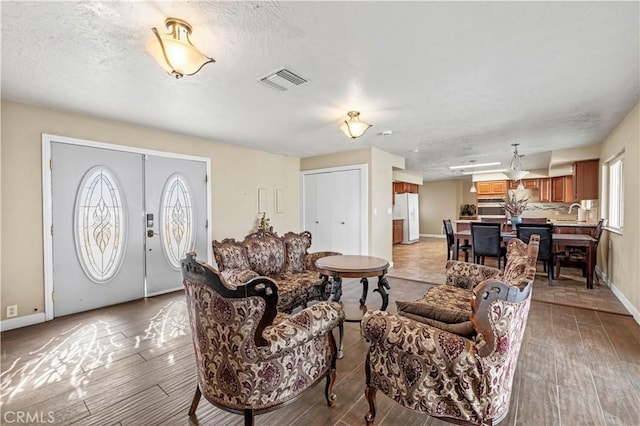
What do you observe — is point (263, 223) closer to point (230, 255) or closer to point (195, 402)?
point (230, 255)

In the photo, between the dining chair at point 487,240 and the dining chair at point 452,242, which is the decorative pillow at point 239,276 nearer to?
the dining chair at point 487,240

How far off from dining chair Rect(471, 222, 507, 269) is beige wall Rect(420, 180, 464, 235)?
676cm

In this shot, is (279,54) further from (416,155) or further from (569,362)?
(416,155)

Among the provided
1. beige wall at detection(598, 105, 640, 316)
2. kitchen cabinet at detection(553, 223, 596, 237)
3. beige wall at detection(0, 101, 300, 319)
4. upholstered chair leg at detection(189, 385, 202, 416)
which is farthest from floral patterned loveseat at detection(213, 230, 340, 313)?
kitchen cabinet at detection(553, 223, 596, 237)

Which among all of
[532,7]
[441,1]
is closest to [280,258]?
[441,1]

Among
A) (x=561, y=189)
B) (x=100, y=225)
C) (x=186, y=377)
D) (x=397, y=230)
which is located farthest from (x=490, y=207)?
(x=100, y=225)

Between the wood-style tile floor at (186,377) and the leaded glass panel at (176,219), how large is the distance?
4.27 ft

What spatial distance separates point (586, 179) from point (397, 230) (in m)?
5.11

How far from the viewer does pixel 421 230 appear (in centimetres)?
1215

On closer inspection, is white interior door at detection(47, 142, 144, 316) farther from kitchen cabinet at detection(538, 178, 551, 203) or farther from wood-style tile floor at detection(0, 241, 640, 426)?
kitchen cabinet at detection(538, 178, 551, 203)

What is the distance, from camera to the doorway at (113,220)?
3.32 m

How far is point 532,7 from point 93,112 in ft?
14.4

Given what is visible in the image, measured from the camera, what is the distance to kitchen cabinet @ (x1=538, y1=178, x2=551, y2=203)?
7.82m

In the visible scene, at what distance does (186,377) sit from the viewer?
2137 millimetres
